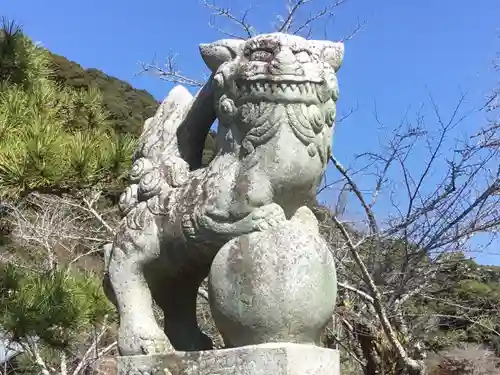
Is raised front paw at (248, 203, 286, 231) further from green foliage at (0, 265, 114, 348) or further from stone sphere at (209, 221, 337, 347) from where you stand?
green foliage at (0, 265, 114, 348)

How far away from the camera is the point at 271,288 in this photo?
1.81m

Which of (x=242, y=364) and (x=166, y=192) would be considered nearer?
(x=242, y=364)

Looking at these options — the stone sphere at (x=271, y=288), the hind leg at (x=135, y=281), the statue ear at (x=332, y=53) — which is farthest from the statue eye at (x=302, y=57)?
the hind leg at (x=135, y=281)

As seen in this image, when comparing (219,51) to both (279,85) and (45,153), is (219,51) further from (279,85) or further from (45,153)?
(45,153)

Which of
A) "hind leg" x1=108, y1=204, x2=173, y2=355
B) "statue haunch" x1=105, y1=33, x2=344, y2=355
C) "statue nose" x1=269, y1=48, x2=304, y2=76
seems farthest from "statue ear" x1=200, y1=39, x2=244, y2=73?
"hind leg" x1=108, y1=204, x2=173, y2=355

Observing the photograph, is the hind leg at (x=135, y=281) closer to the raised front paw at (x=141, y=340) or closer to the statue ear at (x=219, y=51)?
the raised front paw at (x=141, y=340)

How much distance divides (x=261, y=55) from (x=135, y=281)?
801mm

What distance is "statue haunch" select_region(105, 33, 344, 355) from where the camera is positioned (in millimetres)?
1911

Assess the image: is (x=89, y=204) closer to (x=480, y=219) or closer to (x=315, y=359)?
(x=480, y=219)

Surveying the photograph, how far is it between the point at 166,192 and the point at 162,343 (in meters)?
0.47

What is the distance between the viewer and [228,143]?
79.7 inches

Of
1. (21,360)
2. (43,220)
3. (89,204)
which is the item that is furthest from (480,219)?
(21,360)

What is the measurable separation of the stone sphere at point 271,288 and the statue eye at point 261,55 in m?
0.50

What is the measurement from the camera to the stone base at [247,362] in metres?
1.74
